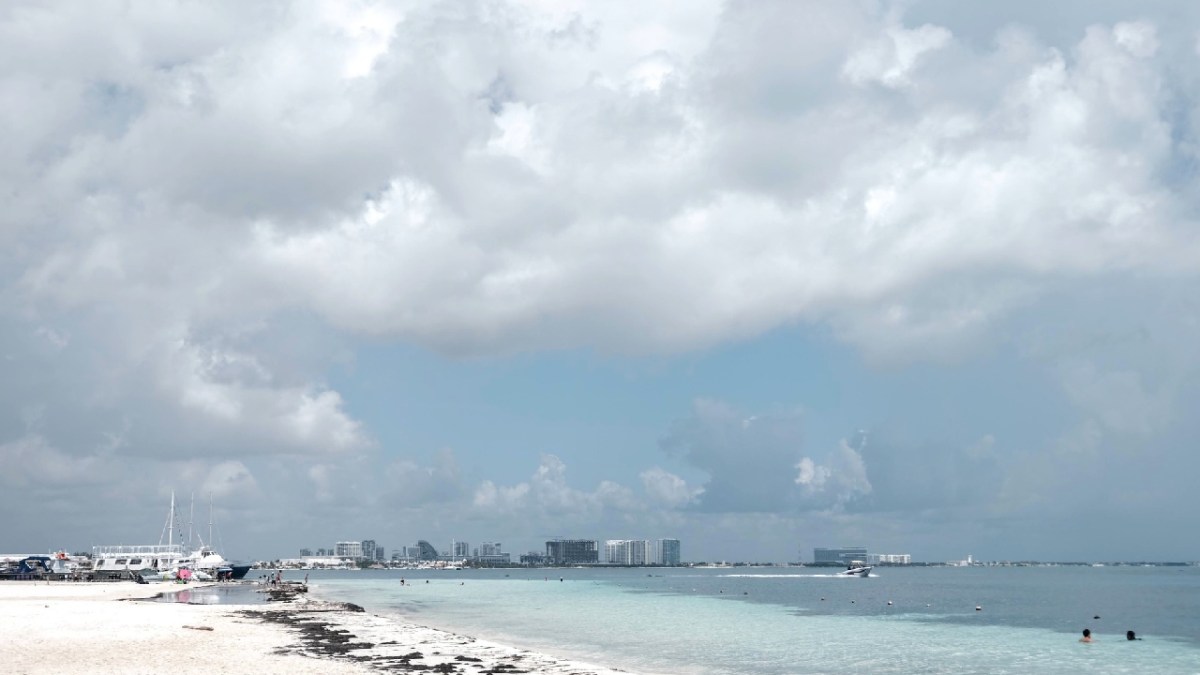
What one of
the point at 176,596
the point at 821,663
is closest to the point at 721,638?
the point at 821,663

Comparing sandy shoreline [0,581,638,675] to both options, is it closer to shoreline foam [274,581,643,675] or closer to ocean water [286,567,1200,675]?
shoreline foam [274,581,643,675]

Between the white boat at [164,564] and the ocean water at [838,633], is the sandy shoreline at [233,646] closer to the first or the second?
the ocean water at [838,633]

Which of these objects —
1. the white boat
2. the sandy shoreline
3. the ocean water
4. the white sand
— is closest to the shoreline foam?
the sandy shoreline

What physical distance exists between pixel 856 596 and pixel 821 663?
84983 millimetres

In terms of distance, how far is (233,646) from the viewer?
43906 mm

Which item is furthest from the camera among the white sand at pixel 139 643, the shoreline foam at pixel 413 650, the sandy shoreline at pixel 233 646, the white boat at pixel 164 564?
the white boat at pixel 164 564

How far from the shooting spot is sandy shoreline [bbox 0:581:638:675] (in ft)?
121

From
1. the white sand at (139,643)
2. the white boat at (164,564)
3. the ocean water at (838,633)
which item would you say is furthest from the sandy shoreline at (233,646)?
the white boat at (164,564)

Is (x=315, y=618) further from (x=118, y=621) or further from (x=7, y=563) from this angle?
(x=7, y=563)

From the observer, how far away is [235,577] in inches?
6319

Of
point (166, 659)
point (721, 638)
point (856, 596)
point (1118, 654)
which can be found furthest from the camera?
point (856, 596)

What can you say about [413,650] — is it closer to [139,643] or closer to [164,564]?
[139,643]

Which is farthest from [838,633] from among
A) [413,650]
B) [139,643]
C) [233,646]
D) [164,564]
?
[164,564]

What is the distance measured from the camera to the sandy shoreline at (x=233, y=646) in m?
36.8
